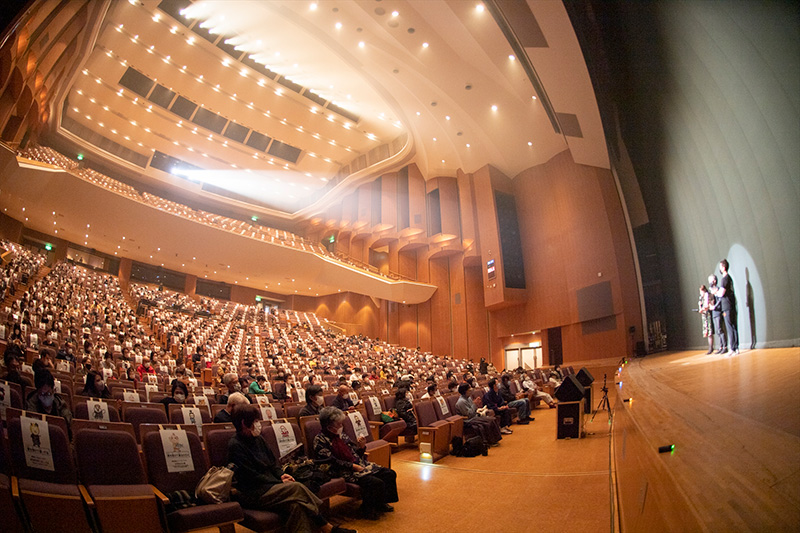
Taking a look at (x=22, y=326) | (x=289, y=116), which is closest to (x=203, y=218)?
(x=289, y=116)

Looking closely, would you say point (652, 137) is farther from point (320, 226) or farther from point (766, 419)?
point (320, 226)

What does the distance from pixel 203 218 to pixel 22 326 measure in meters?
11.3

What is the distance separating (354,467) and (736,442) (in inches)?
89.5

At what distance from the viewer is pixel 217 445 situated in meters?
2.64

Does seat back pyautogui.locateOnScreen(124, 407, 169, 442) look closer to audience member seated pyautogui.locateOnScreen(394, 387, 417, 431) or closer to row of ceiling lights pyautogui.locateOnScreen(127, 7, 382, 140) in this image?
audience member seated pyautogui.locateOnScreen(394, 387, 417, 431)

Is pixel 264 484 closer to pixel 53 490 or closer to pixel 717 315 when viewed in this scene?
pixel 53 490

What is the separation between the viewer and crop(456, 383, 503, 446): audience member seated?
4766 millimetres

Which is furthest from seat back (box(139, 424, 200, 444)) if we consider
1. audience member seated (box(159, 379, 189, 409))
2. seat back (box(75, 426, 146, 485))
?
audience member seated (box(159, 379, 189, 409))

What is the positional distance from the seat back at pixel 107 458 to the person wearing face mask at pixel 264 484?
1.65 ft

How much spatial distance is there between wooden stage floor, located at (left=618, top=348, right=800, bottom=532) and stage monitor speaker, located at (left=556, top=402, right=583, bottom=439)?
189 cm

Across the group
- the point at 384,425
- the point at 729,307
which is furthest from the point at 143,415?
the point at 729,307

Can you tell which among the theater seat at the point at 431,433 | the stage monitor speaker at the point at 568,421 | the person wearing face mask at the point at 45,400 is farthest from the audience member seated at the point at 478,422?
the person wearing face mask at the point at 45,400

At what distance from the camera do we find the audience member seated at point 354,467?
282 cm

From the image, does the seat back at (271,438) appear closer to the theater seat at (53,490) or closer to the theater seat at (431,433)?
the theater seat at (53,490)
